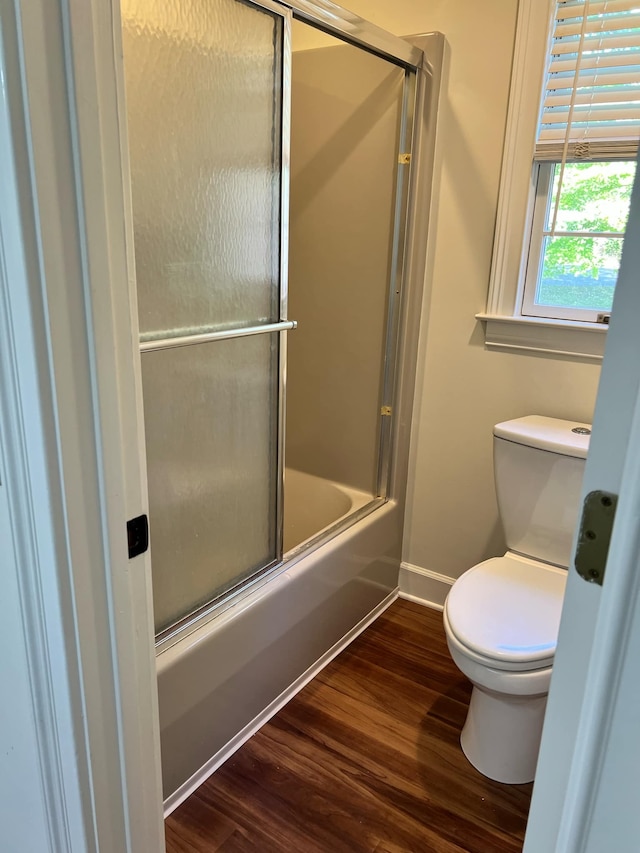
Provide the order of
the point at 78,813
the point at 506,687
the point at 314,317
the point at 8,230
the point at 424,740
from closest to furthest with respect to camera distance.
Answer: the point at 8,230 < the point at 78,813 < the point at 506,687 < the point at 424,740 < the point at 314,317

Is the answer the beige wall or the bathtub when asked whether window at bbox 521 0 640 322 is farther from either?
the bathtub

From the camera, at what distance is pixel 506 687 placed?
5.06 ft

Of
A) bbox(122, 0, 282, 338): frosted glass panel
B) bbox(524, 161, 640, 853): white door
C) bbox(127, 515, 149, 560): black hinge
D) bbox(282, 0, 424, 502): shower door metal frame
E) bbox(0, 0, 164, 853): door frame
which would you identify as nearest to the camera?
bbox(524, 161, 640, 853): white door

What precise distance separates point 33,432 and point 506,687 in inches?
50.1

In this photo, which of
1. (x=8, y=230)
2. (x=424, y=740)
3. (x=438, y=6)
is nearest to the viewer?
(x=8, y=230)

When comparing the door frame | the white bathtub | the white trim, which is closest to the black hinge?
the door frame

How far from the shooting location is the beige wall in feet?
6.30

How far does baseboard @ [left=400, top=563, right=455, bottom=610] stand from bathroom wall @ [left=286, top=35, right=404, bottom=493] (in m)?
0.37

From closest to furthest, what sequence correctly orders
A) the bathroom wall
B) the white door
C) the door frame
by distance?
the white door, the door frame, the bathroom wall

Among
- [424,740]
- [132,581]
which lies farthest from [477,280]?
[132,581]

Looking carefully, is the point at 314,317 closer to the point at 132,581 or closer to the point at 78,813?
the point at 132,581

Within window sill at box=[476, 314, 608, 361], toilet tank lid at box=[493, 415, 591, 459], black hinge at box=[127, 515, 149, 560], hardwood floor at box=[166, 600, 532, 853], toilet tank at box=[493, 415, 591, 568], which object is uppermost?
window sill at box=[476, 314, 608, 361]

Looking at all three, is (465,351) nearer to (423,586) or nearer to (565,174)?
(565,174)

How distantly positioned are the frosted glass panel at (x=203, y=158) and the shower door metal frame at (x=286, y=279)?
30 millimetres
